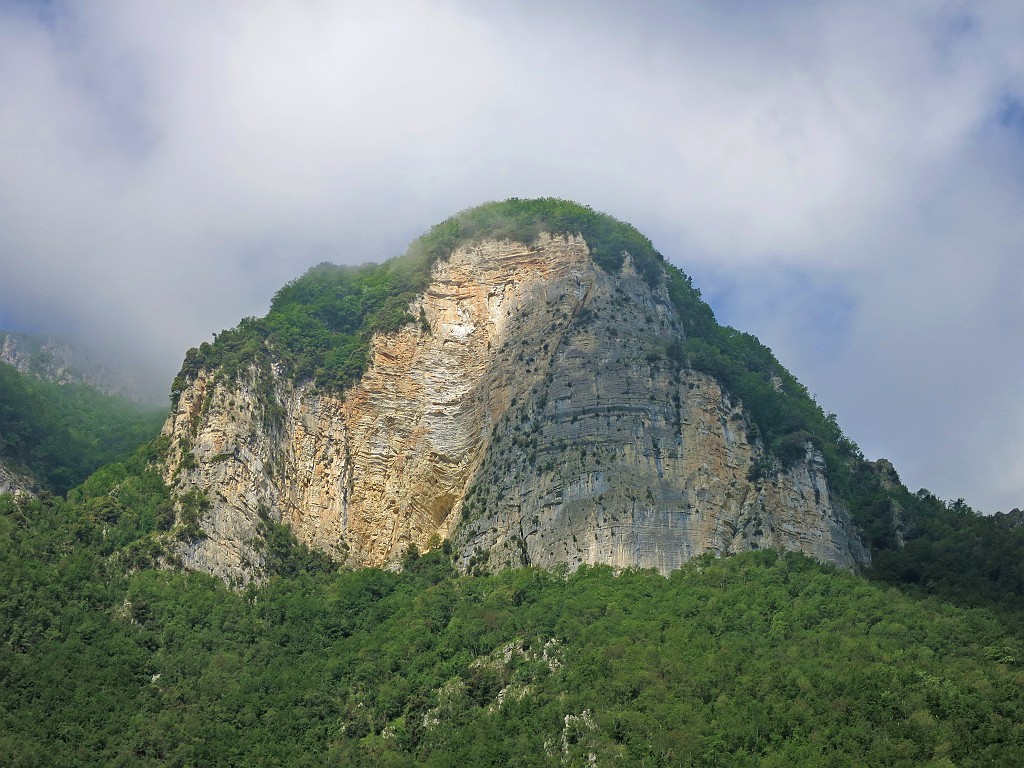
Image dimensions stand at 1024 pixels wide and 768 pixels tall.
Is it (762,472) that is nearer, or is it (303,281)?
(762,472)

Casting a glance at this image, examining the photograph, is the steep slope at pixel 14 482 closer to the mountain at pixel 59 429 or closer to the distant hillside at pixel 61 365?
the mountain at pixel 59 429

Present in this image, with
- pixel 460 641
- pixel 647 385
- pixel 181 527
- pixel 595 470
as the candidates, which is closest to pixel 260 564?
pixel 181 527

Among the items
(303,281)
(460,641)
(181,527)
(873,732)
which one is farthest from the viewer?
(303,281)

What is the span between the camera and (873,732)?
56.4 m

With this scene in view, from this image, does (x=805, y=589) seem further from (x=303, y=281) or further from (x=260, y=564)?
(x=303, y=281)

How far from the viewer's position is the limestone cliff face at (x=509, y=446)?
247 feet

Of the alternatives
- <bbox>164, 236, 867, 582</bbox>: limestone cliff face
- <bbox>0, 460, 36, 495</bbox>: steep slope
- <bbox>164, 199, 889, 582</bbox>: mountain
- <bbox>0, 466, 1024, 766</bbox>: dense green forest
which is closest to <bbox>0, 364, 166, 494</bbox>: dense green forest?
<bbox>0, 460, 36, 495</bbox>: steep slope

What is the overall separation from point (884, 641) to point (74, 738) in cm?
3821

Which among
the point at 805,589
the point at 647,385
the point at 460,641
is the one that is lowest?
the point at 460,641

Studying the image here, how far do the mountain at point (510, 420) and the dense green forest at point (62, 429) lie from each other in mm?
7393

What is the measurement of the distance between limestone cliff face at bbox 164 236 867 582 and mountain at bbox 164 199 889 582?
0.13 metres

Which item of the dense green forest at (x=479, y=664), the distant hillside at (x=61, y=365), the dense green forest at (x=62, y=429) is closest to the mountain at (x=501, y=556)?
the dense green forest at (x=479, y=664)

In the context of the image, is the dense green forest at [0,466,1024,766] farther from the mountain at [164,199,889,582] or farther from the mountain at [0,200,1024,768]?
the mountain at [164,199,889,582]

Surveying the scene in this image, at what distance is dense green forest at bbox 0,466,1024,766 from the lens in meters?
57.8
